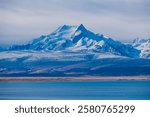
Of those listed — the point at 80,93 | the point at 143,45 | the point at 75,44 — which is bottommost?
the point at 80,93

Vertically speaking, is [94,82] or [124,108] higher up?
[124,108]

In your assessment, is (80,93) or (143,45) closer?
(80,93)

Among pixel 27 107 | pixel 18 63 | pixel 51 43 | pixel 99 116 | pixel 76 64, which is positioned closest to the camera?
pixel 99 116

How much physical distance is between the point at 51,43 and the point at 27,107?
7302 cm

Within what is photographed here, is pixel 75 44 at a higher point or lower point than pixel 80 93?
higher

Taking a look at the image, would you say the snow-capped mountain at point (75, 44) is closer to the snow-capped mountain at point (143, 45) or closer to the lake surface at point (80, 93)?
the snow-capped mountain at point (143, 45)

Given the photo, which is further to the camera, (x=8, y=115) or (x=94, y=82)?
(x=94, y=82)

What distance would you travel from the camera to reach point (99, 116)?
1582 cm

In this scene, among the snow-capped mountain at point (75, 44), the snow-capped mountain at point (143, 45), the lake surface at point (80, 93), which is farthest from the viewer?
the snow-capped mountain at point (75, 44)

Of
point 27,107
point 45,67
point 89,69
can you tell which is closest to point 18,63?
point 45,67

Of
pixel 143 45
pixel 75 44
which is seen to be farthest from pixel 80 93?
pixel 75 44

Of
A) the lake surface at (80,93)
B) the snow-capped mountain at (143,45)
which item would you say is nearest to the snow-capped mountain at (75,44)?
the snow-capped mountain at (143,45)

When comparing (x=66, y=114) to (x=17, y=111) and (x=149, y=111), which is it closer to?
(x=17, y=111)

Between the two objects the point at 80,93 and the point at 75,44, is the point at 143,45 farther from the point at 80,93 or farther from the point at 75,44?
the point at 80,93
